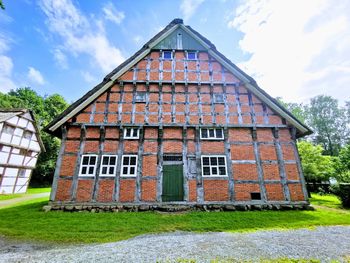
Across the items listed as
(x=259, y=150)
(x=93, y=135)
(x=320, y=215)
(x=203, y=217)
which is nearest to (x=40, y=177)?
(x=93, y=135)

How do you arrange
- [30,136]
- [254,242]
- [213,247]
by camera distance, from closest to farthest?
[213,247]
[254,242]
[30,136]

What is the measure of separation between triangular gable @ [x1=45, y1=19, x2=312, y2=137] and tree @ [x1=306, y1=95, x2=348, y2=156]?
34.0 m

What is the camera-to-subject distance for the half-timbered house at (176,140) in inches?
364

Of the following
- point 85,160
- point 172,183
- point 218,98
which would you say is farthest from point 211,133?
point 85,160

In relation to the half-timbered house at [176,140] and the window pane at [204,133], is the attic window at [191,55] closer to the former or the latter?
the half-timbered house at [176,140]

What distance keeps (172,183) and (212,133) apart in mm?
3589

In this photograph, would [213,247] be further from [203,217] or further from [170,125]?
[170,125]

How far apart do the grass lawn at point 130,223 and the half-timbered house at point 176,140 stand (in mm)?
990

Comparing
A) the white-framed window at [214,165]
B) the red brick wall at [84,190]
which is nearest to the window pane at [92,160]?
the red brick wall at [84,190]

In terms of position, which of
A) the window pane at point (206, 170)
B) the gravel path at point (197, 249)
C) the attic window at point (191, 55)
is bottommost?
the gravel path at point (197, 249)

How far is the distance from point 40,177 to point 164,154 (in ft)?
84.8

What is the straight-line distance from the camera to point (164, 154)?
9875 millimetres

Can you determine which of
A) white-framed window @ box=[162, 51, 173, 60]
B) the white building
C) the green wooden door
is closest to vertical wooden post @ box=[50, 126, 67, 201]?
the green wooden door

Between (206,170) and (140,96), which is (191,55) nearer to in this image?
(140,96)
